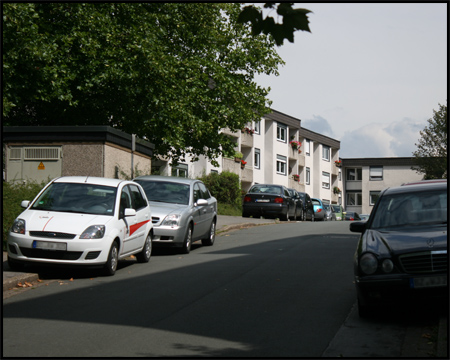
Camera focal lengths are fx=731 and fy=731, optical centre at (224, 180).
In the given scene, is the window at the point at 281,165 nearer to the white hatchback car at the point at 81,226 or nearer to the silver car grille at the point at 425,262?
the white hatchback car at the point at 81,226

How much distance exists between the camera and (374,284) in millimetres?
8227

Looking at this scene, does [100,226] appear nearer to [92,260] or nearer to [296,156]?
[92,260]

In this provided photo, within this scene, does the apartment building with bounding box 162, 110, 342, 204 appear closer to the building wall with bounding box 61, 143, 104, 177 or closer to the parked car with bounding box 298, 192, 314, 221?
the parked car with bounding box 298, 192, 314, 221

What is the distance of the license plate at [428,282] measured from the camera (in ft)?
26.3

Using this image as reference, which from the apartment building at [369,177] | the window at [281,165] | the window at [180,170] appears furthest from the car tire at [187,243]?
the apartment building at [369,177]

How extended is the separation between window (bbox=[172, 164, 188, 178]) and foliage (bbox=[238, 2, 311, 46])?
4107 cm

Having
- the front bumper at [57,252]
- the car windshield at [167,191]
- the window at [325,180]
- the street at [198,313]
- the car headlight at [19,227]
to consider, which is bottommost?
the street at [198,313]

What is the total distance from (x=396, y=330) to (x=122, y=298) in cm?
395

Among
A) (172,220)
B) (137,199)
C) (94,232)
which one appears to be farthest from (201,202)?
(94,232)

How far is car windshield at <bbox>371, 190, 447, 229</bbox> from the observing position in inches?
366

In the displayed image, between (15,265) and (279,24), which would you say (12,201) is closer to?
(15,265)

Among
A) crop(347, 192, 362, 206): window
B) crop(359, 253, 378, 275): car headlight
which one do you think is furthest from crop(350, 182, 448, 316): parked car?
crop(347, 192, 362, 206): window

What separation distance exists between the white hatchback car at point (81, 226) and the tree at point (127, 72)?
6347mm

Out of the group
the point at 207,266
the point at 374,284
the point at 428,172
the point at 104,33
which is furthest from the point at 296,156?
the point at 374,284
